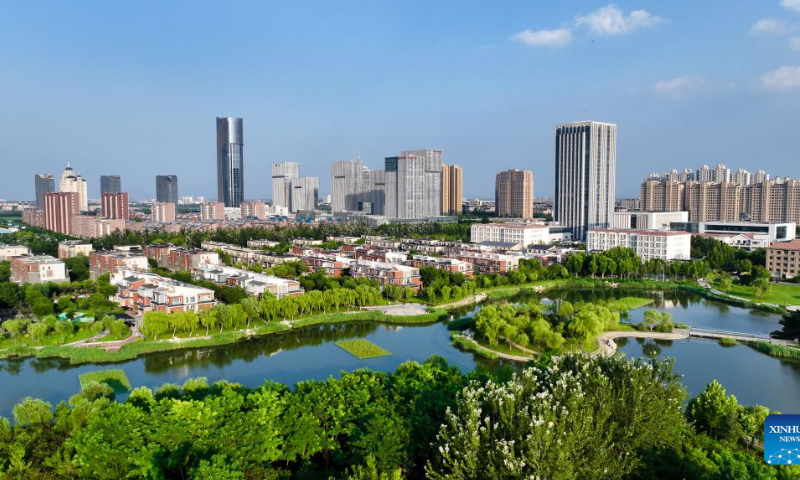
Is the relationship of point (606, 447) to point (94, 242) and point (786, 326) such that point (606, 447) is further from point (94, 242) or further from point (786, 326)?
point (94, 242)

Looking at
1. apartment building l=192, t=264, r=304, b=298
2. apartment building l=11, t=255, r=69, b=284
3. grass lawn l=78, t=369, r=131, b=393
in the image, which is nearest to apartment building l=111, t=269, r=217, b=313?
apartment building l=192, t=264, r=304, b=298

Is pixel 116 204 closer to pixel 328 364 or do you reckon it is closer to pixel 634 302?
pixel 328 364

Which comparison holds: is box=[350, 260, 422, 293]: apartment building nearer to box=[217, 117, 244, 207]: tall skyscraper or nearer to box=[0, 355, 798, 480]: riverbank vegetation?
box=[0, 355, 798, 480]: riverbank vegetation

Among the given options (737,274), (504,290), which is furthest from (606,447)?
(737,274)

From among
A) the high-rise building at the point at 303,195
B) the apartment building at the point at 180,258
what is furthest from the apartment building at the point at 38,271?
the high-rise building at the point at 303,195

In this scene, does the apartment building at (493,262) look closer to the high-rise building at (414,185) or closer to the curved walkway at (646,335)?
the curved walkway at (646,335)

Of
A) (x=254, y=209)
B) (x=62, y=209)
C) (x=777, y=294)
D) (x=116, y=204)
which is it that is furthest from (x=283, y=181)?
(x=777, y=294)
